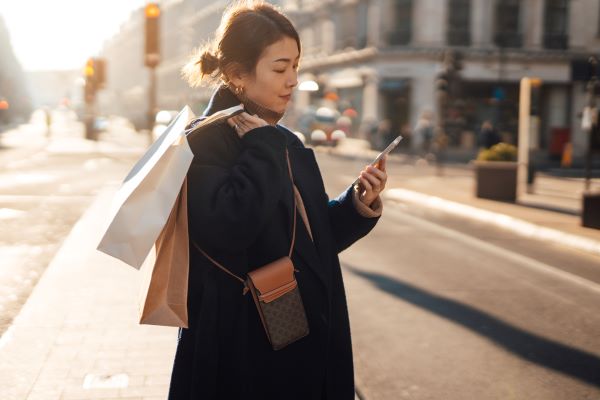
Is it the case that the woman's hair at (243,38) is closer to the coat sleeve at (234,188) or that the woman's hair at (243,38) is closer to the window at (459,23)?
the coat sleeve at (234,188)

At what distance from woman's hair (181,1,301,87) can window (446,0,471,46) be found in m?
38.8

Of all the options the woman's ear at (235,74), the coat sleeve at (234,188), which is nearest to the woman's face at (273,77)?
the woman's ear at (235,74)

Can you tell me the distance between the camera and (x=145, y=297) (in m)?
2.23

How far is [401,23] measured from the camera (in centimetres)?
4075

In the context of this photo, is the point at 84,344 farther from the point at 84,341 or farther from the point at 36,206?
the point at 36,206

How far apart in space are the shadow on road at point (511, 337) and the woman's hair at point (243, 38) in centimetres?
337

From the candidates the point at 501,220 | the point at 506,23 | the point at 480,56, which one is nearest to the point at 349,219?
the point at 501,220

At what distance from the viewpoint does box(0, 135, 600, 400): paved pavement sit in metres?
4.38

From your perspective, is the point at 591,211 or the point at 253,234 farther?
the point at 591,211

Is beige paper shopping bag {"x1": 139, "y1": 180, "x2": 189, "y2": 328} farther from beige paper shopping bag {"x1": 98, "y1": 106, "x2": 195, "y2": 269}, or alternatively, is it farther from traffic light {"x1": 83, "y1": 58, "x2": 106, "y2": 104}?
traffic light {"x1": 83, "y1": 58, "x2": 106, "y2": 104}

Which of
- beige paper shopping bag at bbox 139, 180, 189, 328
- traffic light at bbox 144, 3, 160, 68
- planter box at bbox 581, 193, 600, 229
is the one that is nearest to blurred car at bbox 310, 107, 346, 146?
traffic light at bbox 144, 3, 160, 68

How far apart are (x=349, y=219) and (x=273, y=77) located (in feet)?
1.63

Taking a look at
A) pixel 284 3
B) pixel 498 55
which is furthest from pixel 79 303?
pixel 284 3

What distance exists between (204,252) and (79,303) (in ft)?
14.6
